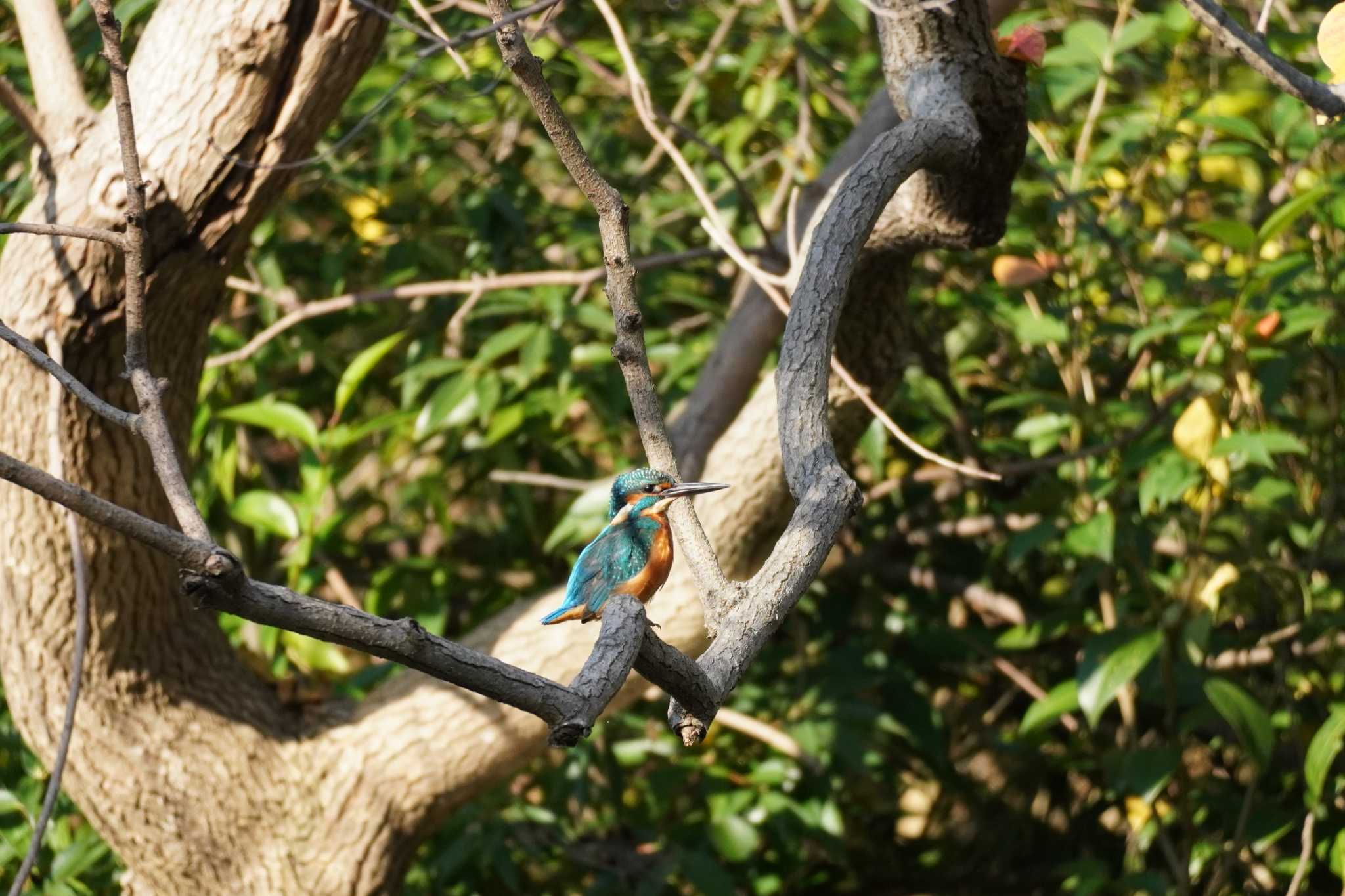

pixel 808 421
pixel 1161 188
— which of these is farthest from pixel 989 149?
pixel 1161 188

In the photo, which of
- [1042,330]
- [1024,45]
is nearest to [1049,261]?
[1042,330]

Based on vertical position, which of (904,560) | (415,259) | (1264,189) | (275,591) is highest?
(275,591)

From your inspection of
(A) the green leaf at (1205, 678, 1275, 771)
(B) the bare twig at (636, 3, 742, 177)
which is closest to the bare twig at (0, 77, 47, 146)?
(B) the bare twig at (636, 3, 742, 177)

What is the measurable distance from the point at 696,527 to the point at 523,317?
2196 millimetres

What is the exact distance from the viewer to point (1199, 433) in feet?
8.07

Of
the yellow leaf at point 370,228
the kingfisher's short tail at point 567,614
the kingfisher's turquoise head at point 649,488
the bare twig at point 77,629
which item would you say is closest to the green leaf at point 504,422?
the yellow leaf at point 370,228

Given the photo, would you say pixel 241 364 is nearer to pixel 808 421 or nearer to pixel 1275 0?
pixel 808 421

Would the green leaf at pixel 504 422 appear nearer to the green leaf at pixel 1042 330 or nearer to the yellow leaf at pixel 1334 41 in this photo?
the green leaf at pixel 1042 330

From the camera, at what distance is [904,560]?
3664 millimetres

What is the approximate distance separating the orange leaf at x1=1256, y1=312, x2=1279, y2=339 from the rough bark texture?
66 centimetres

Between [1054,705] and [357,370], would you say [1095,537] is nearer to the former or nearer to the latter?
[1054,705]

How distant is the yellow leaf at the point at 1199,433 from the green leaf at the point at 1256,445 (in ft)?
0.12

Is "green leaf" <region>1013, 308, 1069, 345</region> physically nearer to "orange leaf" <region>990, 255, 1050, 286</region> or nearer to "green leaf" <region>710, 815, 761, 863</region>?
"orange leaf" <region>990, 255, 1050, 286</region>

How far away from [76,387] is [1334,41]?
130 centimetres
